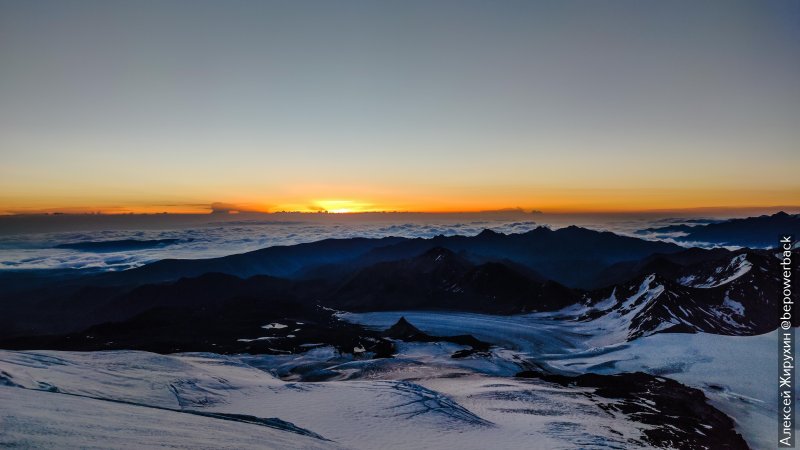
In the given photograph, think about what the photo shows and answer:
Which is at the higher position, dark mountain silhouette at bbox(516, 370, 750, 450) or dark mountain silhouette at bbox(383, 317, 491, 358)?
dark mountain silhouette at bbox(516, 370, 750, 450)

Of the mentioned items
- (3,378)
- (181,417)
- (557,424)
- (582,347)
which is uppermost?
(3,378)

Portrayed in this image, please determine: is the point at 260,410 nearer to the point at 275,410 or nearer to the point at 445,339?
the point at 275,410

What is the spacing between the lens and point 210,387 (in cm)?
6462

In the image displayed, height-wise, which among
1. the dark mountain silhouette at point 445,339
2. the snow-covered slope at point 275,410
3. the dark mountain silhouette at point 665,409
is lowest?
the dark mountain silhouette at point 445,339

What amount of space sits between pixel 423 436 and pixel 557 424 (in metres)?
18.6

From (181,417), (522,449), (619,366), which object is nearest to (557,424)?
(522,449)

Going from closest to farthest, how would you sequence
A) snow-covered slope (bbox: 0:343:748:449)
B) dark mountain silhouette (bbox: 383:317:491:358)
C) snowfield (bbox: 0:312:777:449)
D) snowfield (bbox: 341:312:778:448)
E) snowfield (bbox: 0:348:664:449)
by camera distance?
snowfield (bbox: 0:348:664:449), snow-covered slope (bbox: 0:343:748:449), snowfield (bbox: 0:312:777:449), snowfield (bbox: 341:312:778:448), dark mountain silhouette (bbox: 383:317:491:358)

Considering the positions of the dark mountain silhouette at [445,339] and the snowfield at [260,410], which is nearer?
the snowfield at [260,410]

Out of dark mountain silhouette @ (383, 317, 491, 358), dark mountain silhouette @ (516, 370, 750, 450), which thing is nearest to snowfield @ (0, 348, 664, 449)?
dark mountain silhouette @ (516, 370, 750, 450)

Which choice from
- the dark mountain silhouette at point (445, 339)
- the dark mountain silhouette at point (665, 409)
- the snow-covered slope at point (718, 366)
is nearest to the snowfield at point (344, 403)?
the snow-covered slope at point (718, 366)

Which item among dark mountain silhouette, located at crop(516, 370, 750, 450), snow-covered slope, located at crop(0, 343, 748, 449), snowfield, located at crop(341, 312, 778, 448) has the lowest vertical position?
snowfield, located at crop(341, 312, 778, 448)

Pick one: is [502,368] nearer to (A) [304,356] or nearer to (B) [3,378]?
(A) [304,356]

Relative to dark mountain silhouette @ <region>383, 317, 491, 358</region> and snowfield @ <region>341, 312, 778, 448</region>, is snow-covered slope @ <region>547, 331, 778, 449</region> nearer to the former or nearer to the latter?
snowfield @ <region>341, 312, 778, 448</region>

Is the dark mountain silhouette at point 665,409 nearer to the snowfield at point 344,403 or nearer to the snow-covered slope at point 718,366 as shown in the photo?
the snowfield at point 344,403
